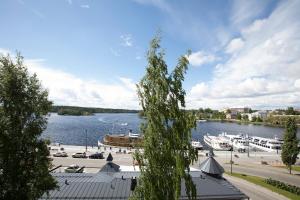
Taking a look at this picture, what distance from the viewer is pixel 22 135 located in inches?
522

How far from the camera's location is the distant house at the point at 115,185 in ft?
84.9

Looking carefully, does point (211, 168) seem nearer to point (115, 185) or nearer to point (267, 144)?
point (115, 185)

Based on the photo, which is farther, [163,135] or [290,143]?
[290,143]

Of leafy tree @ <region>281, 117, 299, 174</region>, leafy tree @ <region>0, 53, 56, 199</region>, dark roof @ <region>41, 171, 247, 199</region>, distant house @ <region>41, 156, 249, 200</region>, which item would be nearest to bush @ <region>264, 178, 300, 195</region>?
leafy tree @ <region>281, 117, 299, 174</region>

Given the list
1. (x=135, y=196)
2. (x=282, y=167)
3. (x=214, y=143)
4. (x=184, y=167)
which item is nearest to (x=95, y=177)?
(x=135, y=196)

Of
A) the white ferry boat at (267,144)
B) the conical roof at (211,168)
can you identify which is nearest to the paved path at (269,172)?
the conical roof at (211,168)

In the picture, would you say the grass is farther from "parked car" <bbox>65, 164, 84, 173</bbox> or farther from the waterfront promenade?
"parked car" <bbox>65, 164, 84, 173</bbox>

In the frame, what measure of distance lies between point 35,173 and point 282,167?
189 feet

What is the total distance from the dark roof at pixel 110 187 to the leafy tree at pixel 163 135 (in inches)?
492

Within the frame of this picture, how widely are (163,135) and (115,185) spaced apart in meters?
16.1

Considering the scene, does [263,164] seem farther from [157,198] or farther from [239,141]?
[157,198]

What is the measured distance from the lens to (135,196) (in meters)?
14.0

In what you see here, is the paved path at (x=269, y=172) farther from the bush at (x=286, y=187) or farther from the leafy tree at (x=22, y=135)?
the leafy tree at (x=22, y=135)

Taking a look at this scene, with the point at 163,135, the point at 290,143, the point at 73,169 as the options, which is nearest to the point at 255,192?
the point at 290,143
